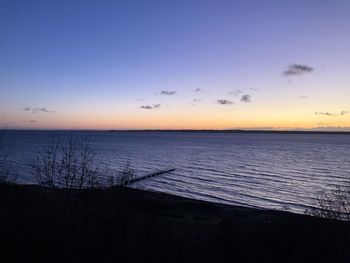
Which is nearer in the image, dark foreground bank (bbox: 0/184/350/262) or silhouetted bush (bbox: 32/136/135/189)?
dark foreground bank (bbox: 0/184/350/262)

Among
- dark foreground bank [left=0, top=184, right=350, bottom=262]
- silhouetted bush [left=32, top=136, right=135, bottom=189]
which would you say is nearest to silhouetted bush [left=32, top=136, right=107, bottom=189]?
silhouetted bush [left=32, top=136, right=135, bottom=189]

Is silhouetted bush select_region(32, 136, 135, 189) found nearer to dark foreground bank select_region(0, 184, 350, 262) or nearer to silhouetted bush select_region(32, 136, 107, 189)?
silhouetted bush select_region(32, 136, 107, 189)

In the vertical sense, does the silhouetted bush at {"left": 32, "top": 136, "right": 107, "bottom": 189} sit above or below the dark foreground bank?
above

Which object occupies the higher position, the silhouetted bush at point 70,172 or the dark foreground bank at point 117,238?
the silhouetted bush at point 70,172

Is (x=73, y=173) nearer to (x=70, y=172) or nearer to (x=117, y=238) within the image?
(x=117, y=238)

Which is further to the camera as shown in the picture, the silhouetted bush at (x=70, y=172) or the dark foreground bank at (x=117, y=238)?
the silhouetted bush at (x=70, y=172)

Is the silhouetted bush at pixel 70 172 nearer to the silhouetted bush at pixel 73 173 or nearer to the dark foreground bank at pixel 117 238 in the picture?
the silhouetted bush at pixel 73 173

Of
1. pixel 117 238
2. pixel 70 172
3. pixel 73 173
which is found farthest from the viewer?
pixel 70 172

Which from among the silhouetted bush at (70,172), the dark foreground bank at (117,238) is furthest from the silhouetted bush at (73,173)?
the dark foreground bank at (117,238)

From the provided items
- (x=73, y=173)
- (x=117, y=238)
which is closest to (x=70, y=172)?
(x=73, y=173)

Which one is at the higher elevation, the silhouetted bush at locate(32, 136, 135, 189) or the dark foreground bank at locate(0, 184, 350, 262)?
the silhouetted bush at locate(32, 136, 135, 189)

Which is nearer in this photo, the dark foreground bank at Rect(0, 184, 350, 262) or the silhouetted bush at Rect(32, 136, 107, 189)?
the dark foreground bank at Rect(0, 184, 350, 262)

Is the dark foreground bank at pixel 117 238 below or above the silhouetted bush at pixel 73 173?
below

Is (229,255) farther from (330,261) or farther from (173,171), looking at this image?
(173,171)
